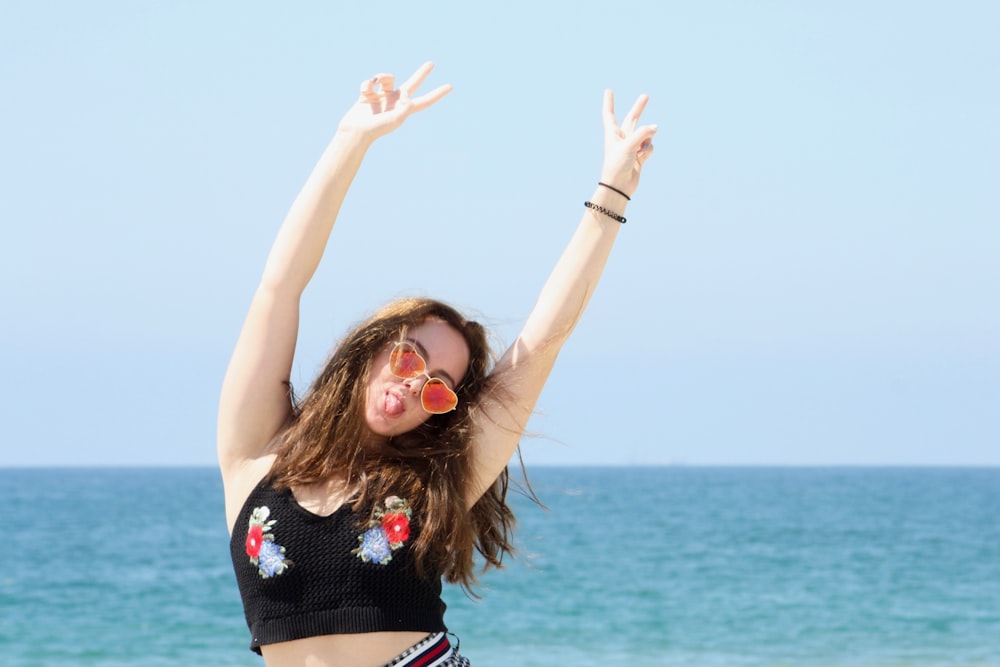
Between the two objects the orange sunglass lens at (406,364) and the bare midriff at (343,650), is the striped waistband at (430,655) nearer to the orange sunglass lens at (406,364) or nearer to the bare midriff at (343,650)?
the bare midriff at (343,650)

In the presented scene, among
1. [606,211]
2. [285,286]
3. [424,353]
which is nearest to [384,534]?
[424,353]

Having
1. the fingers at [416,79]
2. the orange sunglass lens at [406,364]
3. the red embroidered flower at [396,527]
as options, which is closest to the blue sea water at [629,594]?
the red embroidered flower at [396,527]

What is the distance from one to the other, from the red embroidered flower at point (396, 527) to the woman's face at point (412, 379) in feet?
0.59

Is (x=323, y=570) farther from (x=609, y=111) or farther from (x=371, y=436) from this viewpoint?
(x=609, y=111)

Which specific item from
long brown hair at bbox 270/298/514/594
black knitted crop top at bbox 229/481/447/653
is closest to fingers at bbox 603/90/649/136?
long brown hair at bbox 270/298/514/594

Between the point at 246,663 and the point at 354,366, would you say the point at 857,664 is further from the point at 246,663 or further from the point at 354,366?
the point at 354,366

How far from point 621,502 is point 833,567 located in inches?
785

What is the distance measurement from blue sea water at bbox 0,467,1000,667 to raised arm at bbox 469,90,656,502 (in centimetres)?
38

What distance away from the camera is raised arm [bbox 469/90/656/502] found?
2.74 metres

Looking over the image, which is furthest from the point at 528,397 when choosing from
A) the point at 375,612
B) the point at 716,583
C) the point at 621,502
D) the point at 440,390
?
the point at 621,502

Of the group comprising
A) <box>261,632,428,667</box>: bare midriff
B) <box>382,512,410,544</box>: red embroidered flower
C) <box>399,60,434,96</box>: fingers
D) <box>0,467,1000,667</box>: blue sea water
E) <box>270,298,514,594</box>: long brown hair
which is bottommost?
<box>0,467,1000,667</box>: blue sea water

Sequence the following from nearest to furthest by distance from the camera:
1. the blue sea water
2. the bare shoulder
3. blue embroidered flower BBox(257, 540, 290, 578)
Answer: blue embroidered flower BBox(257, 540, 290, 578), the bare shoulder, the blue sea water

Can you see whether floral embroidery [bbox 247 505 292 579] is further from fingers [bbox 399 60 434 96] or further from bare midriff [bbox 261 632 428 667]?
fingers [bbox 399 60 434 96]

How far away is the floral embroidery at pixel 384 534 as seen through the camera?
260 cm
